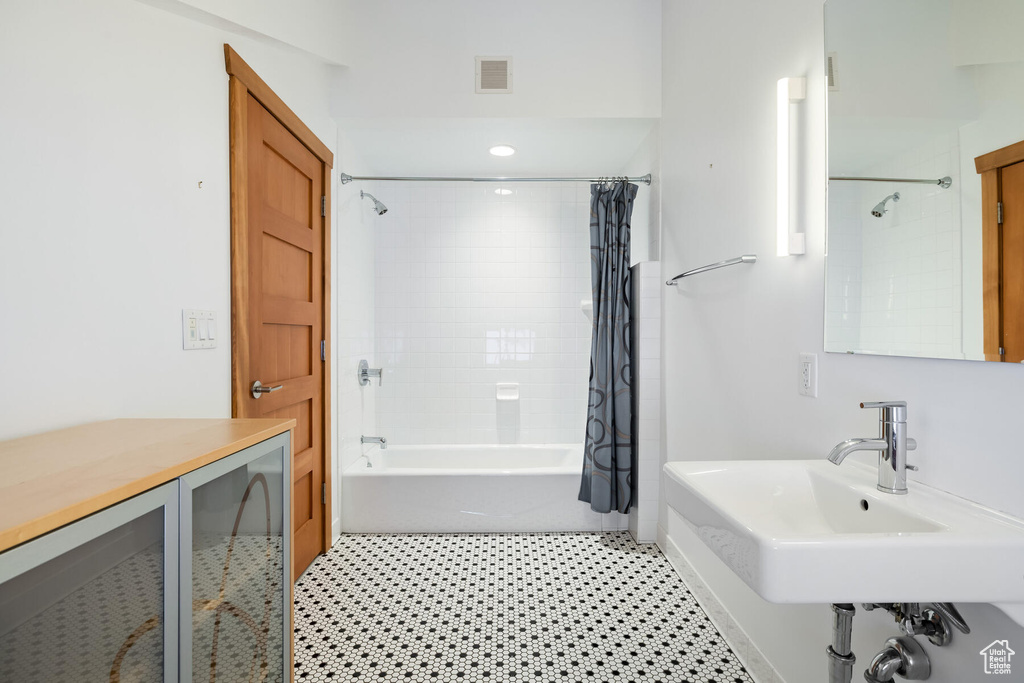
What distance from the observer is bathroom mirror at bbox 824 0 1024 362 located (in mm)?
828

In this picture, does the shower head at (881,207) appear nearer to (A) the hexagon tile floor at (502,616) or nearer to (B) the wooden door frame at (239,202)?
(A) the hexagon tile floor at (502,616)

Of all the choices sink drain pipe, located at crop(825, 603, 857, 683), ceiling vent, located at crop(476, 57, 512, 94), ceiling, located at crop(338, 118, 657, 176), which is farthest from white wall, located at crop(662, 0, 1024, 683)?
ceiling vent, located at crop(476, 57, 512, 94)

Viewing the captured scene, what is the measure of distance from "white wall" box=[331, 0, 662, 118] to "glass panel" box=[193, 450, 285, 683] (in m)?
2.01

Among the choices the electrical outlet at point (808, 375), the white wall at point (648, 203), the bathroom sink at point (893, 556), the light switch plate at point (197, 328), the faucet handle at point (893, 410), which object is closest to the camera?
the bathroom sink at point (893, 556)

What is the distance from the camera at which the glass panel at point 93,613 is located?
0.57 meters

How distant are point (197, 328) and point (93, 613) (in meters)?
0.98

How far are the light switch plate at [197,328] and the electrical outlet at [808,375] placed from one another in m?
1.76

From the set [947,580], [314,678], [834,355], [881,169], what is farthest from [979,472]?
[314,678]

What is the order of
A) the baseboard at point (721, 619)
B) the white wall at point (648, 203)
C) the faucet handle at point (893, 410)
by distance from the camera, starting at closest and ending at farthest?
the faucet handle at point (893, 410) < the baseboard at point (721, 619) < the white wall at point (648, 203)

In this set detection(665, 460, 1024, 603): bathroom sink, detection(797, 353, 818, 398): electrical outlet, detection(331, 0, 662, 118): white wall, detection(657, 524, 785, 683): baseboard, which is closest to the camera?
detection(665, 460, 1024, 603): bathroom sink

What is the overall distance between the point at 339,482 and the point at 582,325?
1907 millimetres

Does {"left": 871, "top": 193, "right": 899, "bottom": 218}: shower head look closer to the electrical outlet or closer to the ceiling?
the electrical outlet

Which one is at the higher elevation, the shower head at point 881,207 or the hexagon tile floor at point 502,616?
the shower head at point 881,207

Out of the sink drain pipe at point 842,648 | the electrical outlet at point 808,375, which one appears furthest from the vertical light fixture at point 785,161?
the sink drain pipe at point 842,648
